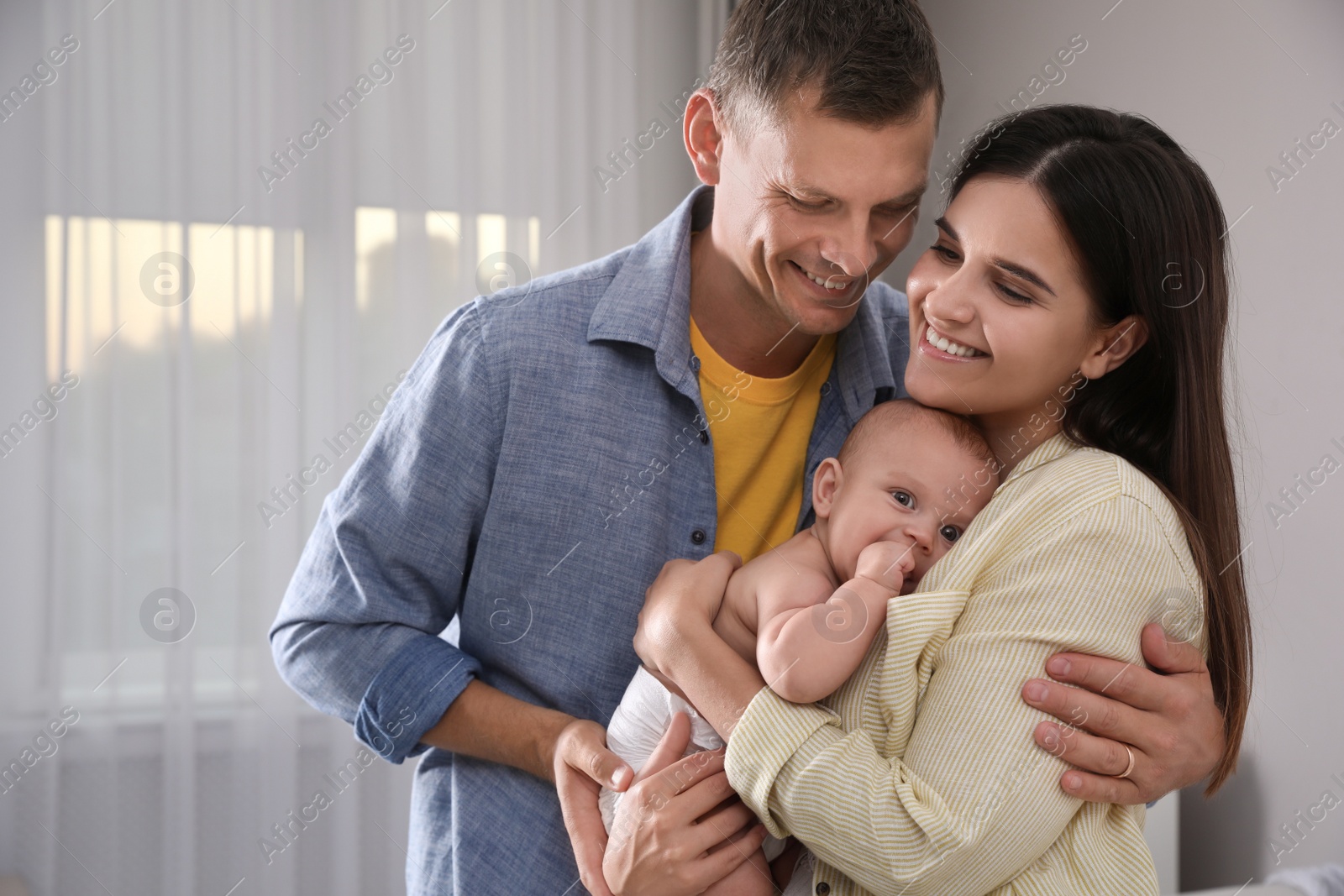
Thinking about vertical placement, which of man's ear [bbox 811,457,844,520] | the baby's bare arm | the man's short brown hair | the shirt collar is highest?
the man's short brown hair

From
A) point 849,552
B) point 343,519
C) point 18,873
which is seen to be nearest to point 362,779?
point 18,873

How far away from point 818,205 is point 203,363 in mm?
2192

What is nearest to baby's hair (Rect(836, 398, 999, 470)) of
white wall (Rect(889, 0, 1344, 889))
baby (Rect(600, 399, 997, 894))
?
baby (Rect(600, 399, 997, 894))

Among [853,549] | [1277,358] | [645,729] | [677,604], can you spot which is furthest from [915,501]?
[1277,358]

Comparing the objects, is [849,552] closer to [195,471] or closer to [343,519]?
[343,519]

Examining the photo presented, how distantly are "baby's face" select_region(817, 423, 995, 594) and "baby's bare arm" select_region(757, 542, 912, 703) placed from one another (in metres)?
0.05

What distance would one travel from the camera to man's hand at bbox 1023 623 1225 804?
0.94m

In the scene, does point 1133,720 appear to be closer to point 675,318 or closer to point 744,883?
point 744,883

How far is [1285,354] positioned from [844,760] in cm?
158

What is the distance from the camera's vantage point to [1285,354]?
200 cm

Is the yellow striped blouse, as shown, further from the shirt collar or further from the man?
the shirt collar

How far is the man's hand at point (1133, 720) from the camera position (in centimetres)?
94

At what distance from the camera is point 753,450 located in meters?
1.45

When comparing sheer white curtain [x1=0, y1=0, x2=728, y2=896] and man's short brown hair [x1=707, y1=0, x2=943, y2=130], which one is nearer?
man's short brown hair [x1=707, y1=0, x2=943, y2=130]
